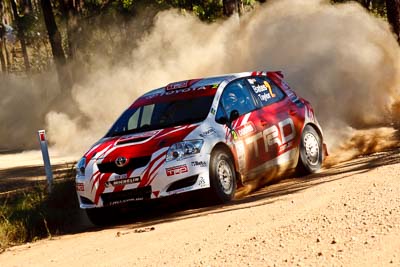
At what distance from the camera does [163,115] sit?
34.8ft

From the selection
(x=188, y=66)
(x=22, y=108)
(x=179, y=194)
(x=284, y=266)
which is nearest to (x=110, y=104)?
(x=188, y=66)

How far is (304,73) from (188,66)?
15.8 feet

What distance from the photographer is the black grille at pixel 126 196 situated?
9.59 m

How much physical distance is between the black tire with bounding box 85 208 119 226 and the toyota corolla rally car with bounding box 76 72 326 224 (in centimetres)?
2

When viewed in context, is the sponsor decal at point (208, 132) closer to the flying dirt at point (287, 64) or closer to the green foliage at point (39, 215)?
the green foliage at point (39, 215)

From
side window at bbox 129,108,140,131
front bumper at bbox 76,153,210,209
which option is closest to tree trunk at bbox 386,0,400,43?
side window at bbox 129,108,140,131

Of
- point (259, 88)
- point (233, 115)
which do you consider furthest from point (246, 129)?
point (259, 88)

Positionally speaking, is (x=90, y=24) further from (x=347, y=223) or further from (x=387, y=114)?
(x=347, y=223)

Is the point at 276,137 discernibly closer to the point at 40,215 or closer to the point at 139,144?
the point at 139,144

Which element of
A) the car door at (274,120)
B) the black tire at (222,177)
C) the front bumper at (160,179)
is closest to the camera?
the front bumper at (160,179)

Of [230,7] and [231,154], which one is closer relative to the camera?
[231,154]

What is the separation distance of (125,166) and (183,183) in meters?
0.71

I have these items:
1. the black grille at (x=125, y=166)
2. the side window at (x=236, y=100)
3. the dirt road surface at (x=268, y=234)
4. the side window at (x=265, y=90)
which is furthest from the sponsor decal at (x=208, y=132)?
the side window at (x=265, y=90)

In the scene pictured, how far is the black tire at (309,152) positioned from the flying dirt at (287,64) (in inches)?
49.2
